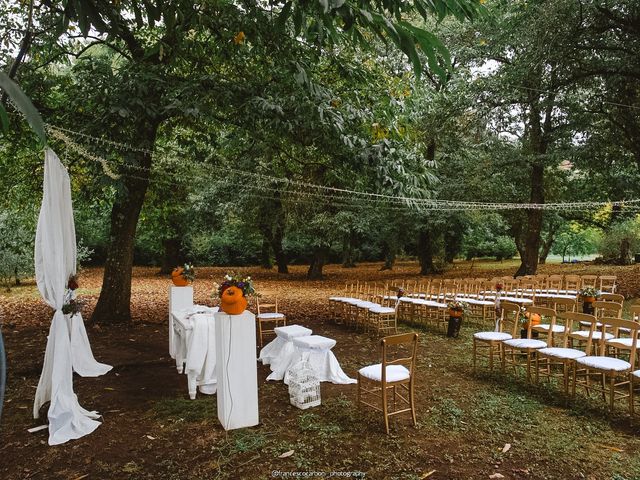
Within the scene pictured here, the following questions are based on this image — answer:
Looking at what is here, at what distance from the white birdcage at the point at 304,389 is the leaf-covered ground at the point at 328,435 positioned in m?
0.11

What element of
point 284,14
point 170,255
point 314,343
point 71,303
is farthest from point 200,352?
point 170,255

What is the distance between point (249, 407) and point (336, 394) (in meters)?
1.38

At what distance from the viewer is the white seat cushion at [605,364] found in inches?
191

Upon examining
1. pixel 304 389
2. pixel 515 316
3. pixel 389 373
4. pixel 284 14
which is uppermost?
pixel 284 14

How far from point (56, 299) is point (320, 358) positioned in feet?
10.6

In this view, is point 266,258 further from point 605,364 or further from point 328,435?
point 605,364

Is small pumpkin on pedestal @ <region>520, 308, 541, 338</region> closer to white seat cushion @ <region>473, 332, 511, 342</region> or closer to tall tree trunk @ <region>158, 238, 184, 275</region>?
white seat cushion @ <region>473, 332, 511, 342</region>

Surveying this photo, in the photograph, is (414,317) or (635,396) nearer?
(635,396)

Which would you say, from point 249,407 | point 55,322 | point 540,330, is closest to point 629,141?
point 540,330

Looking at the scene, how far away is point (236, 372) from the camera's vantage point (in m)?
4.72

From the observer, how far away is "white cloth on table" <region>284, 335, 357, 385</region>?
607cm

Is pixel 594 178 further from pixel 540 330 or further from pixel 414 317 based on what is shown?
pixel 540 330

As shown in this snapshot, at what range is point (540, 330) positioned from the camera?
6918 millimetres

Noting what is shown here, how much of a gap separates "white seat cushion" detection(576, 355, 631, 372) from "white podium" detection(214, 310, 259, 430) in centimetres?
365
